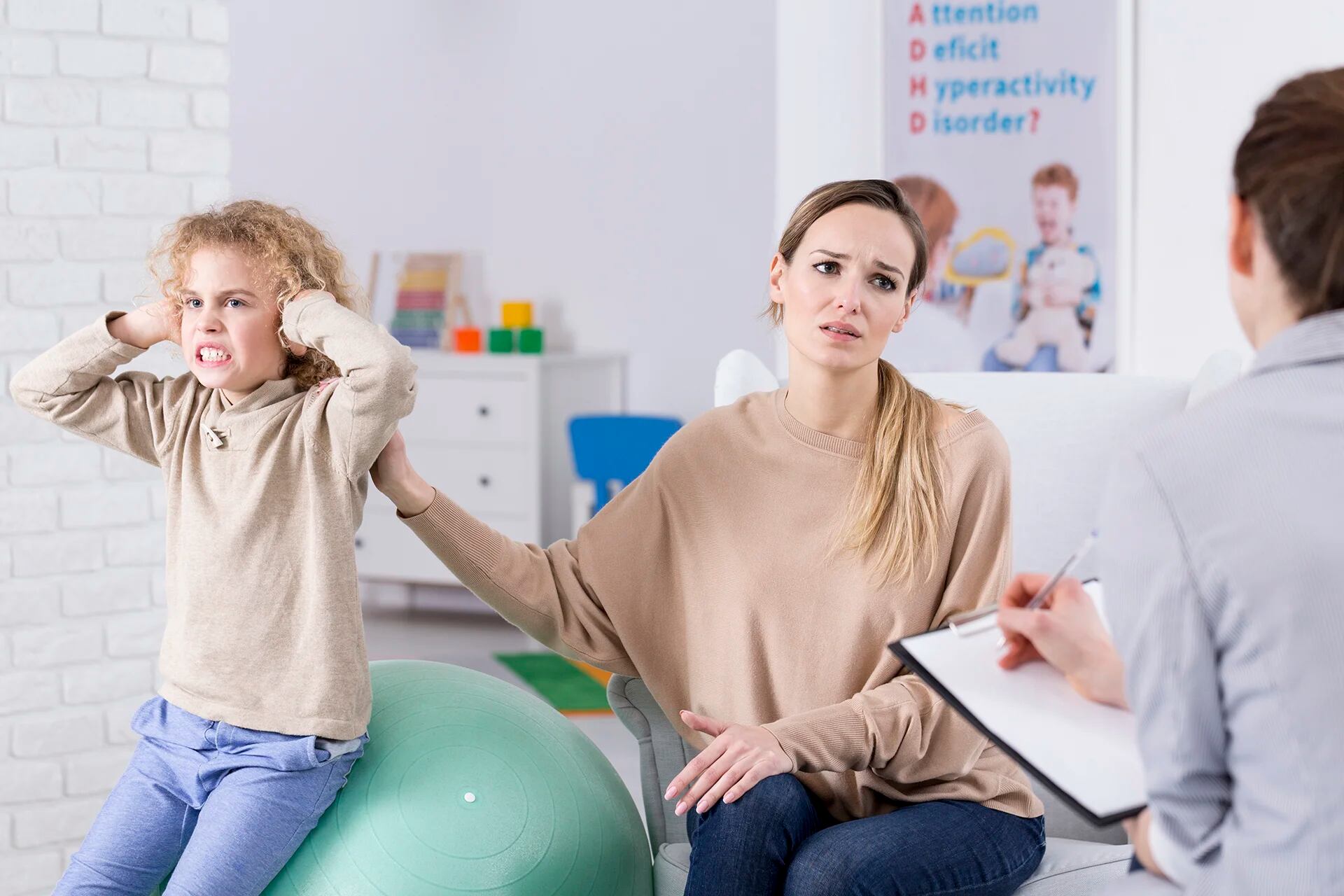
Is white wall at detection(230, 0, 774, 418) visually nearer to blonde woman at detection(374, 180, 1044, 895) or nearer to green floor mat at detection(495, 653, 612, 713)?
green floor mat at detection(495, 653, 612, 713)

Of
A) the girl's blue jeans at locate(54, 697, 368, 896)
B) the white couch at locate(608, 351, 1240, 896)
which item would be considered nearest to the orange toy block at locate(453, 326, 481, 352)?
the white couch at locate(608, 351, 1240, 896)

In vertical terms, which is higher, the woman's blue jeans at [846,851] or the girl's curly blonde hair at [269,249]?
the girl's curly blonde hair at [269,249]

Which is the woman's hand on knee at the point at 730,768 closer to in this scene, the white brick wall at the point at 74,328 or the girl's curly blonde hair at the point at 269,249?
the girl's curly blonde hair at the point at 269,249

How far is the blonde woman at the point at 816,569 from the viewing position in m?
1.52

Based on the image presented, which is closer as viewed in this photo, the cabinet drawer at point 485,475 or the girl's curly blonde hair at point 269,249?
the girl's curly blonde hair at point 269,249

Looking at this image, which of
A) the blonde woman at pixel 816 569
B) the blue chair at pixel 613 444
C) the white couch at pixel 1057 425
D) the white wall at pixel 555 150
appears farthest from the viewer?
the white wall at pixel 555 150

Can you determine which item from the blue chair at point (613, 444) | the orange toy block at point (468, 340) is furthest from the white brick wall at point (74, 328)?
the orange toy block at point (468, 340)

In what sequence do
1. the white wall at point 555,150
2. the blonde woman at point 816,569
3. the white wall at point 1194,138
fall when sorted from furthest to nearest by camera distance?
the white wall at point 555,150 < the white wall at point 1194,138 < the blonde woman at point 816,569

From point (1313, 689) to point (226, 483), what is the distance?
1128mm

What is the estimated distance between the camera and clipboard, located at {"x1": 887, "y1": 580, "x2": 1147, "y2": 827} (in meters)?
1.09

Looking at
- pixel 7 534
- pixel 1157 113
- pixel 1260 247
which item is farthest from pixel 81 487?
pixel 1157 113

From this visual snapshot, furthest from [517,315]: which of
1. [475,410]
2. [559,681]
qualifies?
[559,681]

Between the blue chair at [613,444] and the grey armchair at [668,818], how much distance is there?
2.80 m

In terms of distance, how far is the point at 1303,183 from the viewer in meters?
0.88
